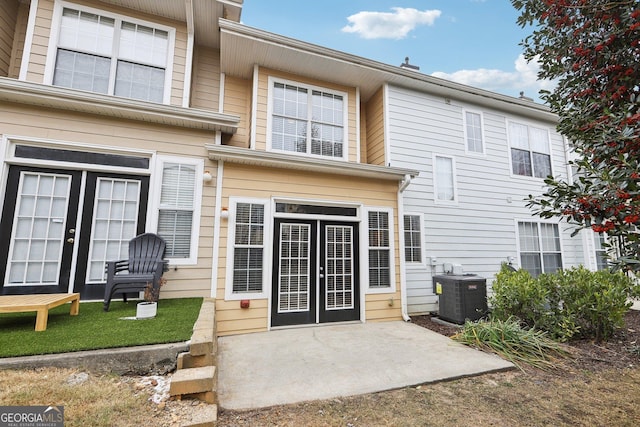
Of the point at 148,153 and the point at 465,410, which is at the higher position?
the point at 148,153

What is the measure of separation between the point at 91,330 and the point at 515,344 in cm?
527

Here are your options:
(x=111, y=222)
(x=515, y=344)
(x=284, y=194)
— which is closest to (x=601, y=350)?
(x=515, y=344)

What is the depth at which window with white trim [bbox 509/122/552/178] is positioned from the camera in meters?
7.71

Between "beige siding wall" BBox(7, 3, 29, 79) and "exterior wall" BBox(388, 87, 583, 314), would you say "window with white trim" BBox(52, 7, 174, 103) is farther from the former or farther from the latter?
"exterior wall" BBox(388, 87, 583, 314)

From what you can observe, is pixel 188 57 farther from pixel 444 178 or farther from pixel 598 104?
pixel 444 178

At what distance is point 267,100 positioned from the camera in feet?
18.9

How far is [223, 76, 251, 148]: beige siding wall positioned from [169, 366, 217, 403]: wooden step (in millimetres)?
4419

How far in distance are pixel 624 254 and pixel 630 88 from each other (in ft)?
3.67

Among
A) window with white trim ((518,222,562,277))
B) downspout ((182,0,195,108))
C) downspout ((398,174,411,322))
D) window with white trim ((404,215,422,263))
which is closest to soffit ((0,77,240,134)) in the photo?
downspout ((182,0,195,108))

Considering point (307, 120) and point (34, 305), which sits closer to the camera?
point (34, 305)

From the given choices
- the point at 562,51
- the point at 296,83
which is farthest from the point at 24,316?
the point at 562,51

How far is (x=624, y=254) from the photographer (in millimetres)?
1862

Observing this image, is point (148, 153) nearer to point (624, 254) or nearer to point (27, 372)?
point (27, 372)

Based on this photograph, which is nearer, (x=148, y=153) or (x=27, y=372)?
(x=27, y=372)
